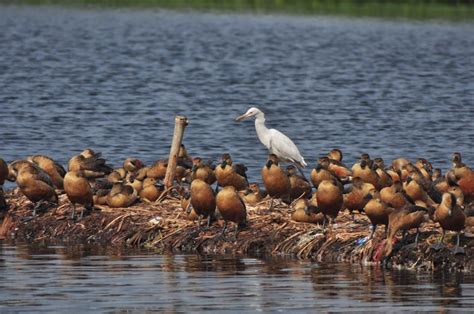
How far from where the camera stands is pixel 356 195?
729 inches

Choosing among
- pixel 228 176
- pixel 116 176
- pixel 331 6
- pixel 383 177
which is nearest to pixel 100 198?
pixel 116 176

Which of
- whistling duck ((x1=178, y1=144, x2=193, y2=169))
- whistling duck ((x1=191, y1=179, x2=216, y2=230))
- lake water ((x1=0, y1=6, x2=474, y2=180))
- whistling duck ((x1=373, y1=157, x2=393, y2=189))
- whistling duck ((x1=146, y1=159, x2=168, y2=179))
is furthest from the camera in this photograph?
lake water ((x1=0, y1=6, x2=474, y2=180))

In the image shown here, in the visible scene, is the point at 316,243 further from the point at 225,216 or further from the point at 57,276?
the point at 57,276

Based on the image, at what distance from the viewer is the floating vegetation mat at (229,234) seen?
17.1m

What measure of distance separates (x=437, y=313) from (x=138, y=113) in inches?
972

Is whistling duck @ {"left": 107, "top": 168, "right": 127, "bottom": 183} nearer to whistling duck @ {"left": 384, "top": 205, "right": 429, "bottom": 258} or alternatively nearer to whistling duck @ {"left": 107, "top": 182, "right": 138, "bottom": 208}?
whistling duck @ {"left": 107, "top": 182, "right": 138, "bottom": 208}

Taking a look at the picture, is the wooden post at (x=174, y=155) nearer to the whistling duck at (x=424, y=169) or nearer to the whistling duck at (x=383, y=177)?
the whistling duck at (x=383, y=177)

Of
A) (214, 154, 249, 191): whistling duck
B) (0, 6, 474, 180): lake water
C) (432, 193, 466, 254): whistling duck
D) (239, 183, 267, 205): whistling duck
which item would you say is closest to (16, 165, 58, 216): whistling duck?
(214, 154, 249, 191): whistling duck

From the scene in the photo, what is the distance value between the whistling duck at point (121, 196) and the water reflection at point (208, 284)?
4.23 ft

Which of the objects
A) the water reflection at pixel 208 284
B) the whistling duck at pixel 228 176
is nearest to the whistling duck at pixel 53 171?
the whistling duck at pixel 228 176

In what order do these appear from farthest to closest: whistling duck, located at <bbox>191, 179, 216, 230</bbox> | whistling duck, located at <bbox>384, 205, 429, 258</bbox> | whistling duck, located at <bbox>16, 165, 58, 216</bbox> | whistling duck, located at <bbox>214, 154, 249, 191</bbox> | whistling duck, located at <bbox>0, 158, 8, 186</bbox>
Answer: whistling duck, located at <bbox>0, 158, 8, 186</bbox> < whistling duck, located at <bbox>214, 154, 249, 191</bbox> < whistling duck, located at <bbox>16, 165, 58, 216</bbox> < whistling duck, located at <bbox>191, 179, 216, 230</bbox> < whistling duck, located at <bbox>384, 205, 429, 258</bbox>

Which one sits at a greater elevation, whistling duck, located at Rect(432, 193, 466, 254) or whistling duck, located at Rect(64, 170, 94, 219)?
whistling duck, located at Rect(432, 193, 466, 254)

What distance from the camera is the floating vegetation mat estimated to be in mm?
17109

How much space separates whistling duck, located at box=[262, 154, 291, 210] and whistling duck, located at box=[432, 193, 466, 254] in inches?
119
